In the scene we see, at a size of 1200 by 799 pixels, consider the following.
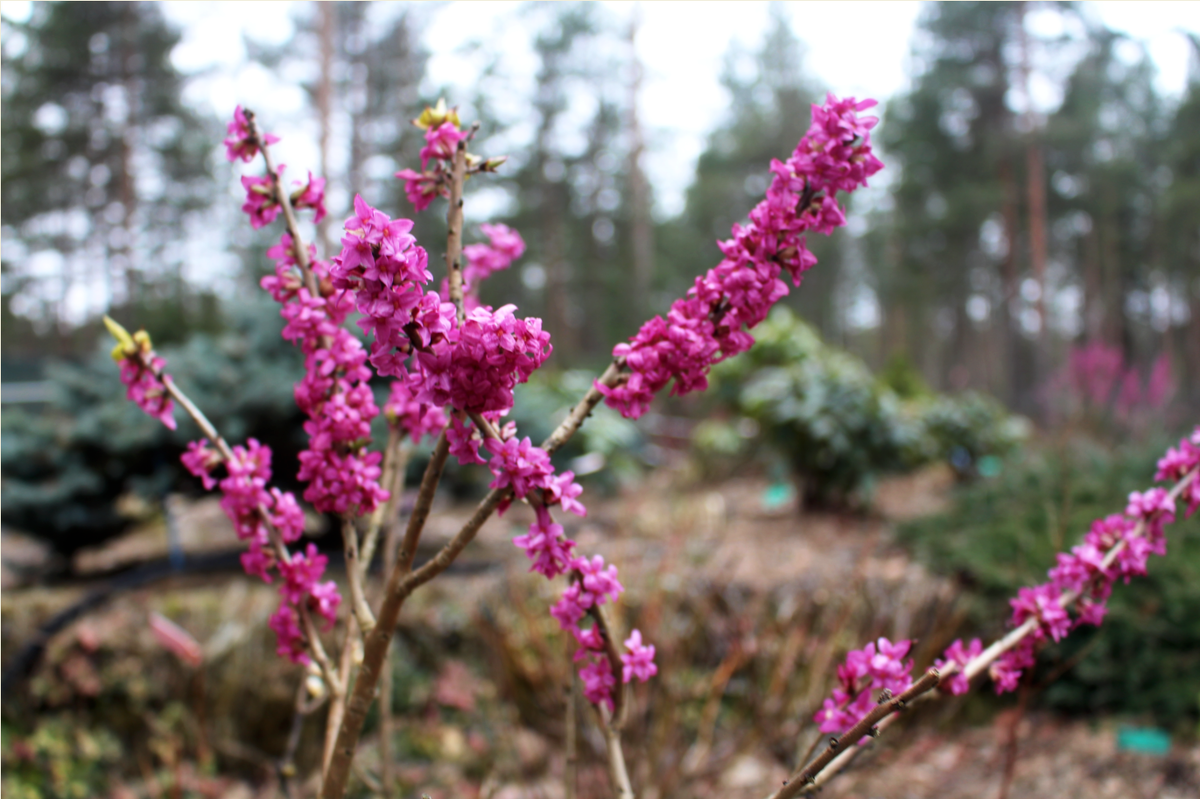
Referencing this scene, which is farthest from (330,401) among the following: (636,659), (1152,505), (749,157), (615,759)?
(749,157)

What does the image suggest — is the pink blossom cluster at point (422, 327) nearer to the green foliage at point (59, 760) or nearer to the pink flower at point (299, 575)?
the pink flower at point (299, 575)

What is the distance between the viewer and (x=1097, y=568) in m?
1.01

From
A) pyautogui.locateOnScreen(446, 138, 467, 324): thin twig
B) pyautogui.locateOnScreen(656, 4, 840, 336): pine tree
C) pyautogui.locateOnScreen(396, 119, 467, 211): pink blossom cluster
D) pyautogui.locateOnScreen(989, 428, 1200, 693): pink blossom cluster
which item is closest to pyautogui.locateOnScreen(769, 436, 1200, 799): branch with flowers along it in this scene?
pyautogui.locateOnScreen(989, 428, 1200, 693): pink blossom cluster

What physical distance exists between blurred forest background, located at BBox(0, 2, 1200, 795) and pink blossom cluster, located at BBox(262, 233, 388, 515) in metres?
0.17

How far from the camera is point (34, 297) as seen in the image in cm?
1820

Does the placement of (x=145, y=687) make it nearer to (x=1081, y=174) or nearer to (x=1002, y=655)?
(x=1002, y=655)

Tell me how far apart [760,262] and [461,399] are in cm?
36

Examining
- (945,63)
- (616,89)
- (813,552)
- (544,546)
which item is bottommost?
(544,546)

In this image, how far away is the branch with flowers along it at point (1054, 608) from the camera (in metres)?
0.93

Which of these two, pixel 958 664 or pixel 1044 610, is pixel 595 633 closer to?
pixel 958 664

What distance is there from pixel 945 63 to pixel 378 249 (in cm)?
1658

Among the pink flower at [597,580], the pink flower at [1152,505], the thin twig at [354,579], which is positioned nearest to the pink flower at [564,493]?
the pink flower at [597,580]

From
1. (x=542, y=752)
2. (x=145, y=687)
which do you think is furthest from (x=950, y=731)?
(x=145, y=687)

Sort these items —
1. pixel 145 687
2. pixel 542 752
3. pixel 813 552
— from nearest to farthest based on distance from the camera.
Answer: pixel 542 752 → pixel 145 687 → pixel 813 552
